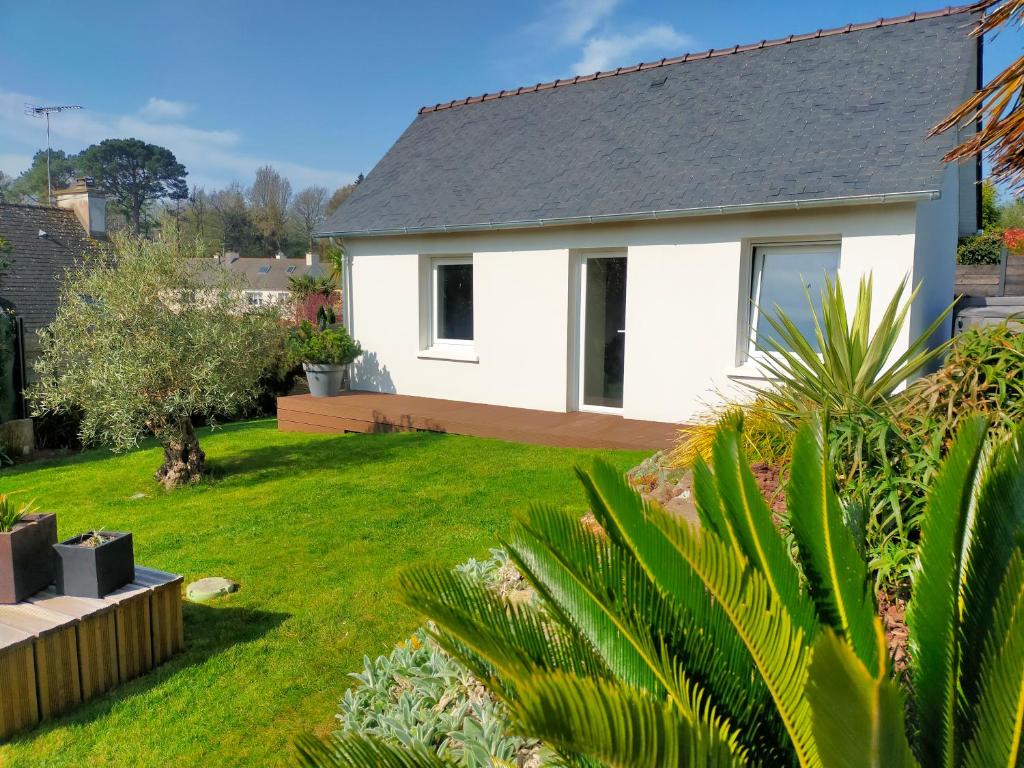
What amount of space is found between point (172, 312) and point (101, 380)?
39.0 inches

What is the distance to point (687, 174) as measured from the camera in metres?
8.97

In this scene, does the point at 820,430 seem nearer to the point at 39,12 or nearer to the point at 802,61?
the point at 802,61

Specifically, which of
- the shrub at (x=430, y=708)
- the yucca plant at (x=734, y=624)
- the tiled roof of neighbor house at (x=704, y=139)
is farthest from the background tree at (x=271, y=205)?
the yucca plant at (x=734, y=624)

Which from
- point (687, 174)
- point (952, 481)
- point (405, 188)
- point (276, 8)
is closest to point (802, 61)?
point (687, 174)

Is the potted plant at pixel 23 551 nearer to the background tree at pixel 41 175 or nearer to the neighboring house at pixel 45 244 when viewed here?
the neighboring house at pixel 45 244

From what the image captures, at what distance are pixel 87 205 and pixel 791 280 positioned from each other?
2151cm

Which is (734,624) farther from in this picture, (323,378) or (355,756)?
(323,378)

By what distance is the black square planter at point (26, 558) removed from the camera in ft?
11.5

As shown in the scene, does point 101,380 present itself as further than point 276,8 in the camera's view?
No

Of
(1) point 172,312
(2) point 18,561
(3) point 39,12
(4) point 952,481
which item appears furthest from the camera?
(3) point 39,12

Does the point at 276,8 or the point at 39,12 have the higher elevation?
the point at 39,12

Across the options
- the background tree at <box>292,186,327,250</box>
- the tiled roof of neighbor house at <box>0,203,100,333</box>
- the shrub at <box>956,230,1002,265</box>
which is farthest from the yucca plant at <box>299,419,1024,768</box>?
the background tree at <box>292,186,327,250</box>

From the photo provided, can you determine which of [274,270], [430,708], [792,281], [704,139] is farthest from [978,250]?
[274,270]

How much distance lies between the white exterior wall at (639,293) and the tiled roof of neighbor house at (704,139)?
0.33 meters
